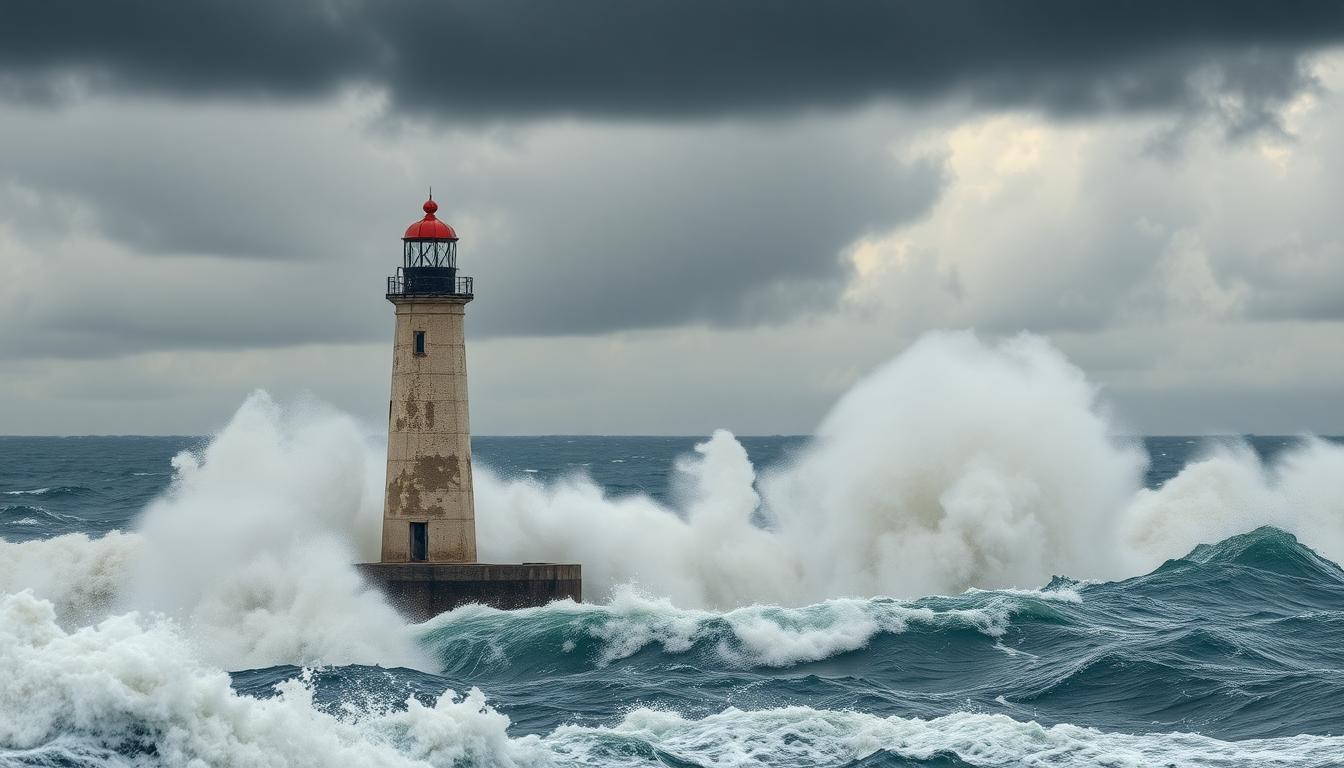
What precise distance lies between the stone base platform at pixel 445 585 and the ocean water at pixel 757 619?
1.27ft

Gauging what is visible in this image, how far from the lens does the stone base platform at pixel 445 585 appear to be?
1030 inches

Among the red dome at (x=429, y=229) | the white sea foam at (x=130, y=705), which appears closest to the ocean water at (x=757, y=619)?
the white sea foam at (x=130, y=705)

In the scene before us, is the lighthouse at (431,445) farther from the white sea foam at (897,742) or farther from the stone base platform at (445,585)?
the white sea foam at (897,742)

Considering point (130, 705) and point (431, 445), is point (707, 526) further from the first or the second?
point (130, 705)

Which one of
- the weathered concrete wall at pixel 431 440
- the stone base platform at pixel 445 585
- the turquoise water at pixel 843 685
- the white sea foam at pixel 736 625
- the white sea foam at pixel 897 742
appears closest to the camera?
the turquoise water at pixel 843 685

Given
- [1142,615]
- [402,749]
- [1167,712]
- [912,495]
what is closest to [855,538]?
[912,495]

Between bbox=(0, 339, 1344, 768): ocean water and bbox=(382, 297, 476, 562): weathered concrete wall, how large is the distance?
3.92ft

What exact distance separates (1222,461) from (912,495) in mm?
11946

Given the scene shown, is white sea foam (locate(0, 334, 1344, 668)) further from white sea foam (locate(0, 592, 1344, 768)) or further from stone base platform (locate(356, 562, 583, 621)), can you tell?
white sea foam (locate(0, 592, 1344, 768))

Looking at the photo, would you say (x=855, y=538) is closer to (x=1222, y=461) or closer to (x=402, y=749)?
(x=1222, y=461)

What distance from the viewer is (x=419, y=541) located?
87.8 feet

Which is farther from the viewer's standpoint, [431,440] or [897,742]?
[431,440]

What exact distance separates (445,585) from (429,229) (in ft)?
18.6

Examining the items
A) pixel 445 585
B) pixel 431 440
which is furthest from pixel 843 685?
pixel 431 440
